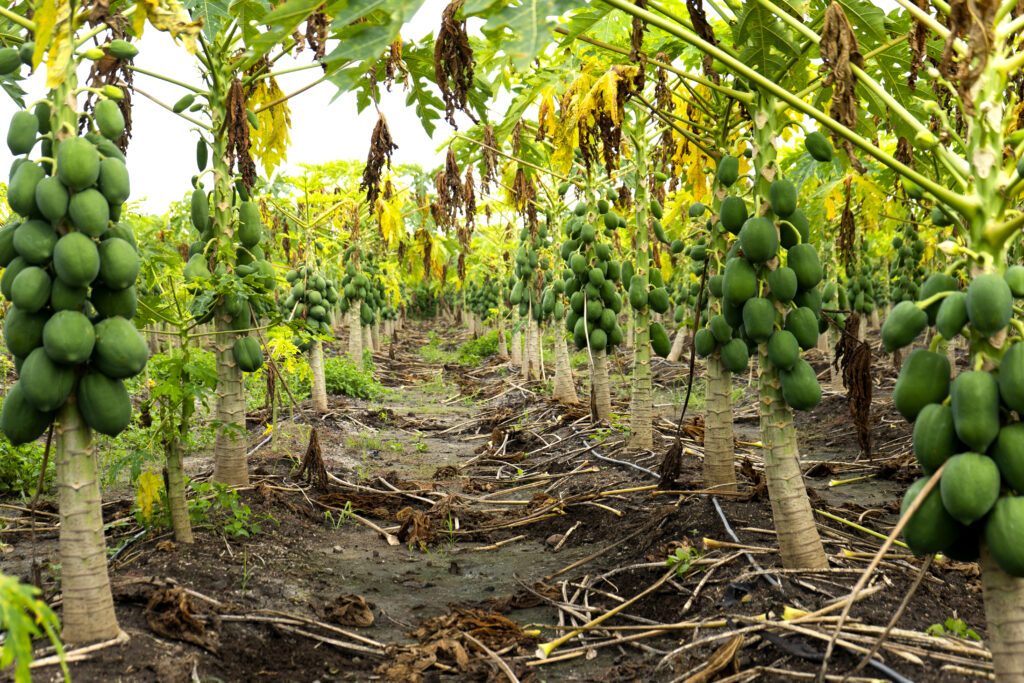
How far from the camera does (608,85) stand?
3.20m

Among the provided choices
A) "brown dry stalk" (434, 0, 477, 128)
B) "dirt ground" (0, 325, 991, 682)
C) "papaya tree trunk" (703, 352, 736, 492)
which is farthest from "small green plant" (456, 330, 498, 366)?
"brown dry stalk" (434, 0, 477, 128)

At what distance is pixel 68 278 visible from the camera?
2.23 m

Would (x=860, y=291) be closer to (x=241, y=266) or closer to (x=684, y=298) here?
(x=684, y=298)

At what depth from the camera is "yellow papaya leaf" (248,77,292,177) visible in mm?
4637

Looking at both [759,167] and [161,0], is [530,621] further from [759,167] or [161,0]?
[161,0]

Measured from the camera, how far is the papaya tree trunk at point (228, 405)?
14.4 ft

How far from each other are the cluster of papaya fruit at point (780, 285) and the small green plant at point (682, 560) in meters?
0.87

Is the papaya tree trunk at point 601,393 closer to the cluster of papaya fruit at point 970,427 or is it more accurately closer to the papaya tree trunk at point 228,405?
the papaya tree trunk at point 228,405

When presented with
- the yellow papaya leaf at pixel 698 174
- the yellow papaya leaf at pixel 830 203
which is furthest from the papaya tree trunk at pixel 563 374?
the yellow papaya leaf at pixel 698 174

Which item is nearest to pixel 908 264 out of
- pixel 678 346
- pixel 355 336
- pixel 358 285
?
pixel 678 346

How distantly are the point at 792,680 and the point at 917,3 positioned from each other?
221 cm

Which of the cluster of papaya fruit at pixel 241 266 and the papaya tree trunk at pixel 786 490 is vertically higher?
the cluster of papaya fruit at pixel 241 266

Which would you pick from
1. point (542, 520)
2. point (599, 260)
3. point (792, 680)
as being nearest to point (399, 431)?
point (599, 260)

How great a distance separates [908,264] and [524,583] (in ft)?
28.7
